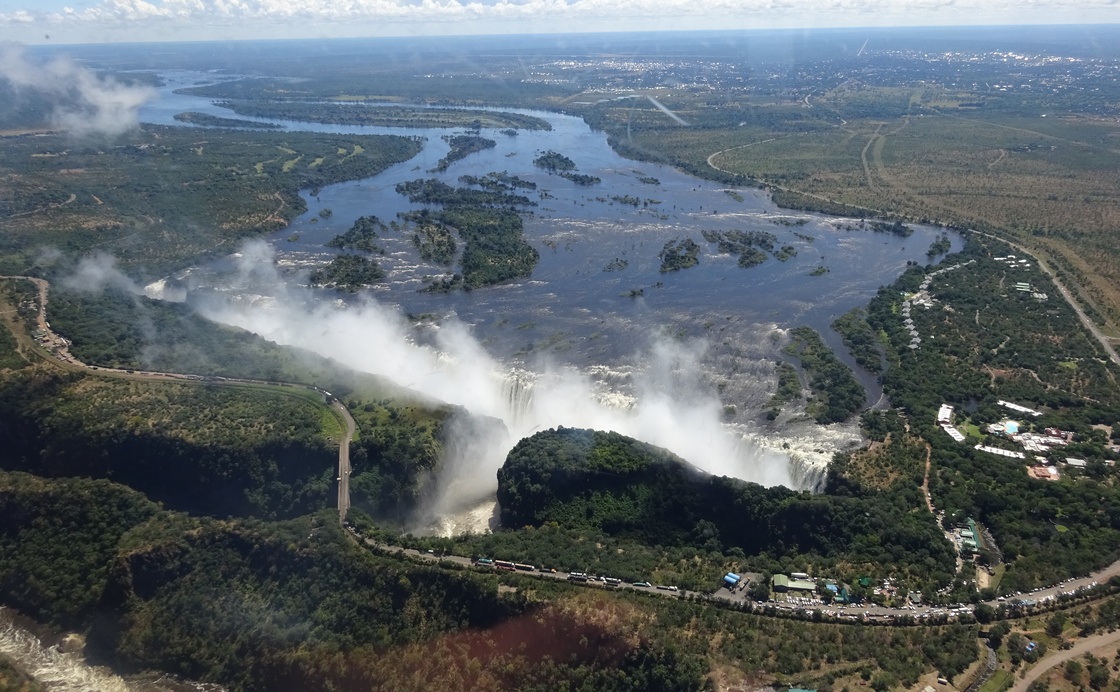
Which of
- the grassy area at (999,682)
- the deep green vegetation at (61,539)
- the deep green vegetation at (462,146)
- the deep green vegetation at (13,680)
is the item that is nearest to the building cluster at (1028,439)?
the grassy area at (999,682)

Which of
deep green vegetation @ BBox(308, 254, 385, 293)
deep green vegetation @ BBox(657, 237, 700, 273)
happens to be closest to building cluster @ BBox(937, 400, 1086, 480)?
deep green vegetation @ BBox(657, 237, 700, 273)

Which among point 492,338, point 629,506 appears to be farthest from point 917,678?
point 492,338

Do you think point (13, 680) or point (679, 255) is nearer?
point (13, 680)

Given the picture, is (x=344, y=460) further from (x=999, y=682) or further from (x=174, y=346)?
(x=999, y=682)

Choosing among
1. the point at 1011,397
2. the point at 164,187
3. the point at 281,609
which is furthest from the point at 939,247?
the point at 164,187

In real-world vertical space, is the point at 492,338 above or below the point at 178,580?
above

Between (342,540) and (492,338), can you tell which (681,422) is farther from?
(342,540)
